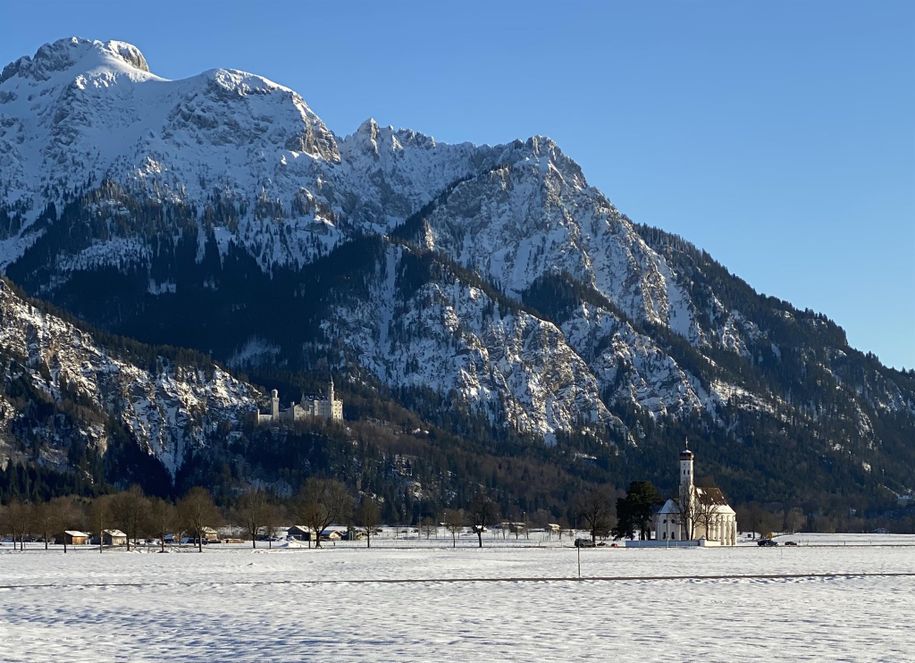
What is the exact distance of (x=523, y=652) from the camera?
55344mm

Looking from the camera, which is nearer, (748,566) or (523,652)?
(523,652)

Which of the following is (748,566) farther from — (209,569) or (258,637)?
(258,637)

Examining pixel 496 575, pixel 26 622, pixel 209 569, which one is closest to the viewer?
pixel 26 622

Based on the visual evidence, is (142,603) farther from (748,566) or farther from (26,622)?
(748,566)

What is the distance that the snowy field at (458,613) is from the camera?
56406 millimetres

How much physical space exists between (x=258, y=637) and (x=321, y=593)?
81.2 ft

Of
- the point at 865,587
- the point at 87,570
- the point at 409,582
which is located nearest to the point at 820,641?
the point at 865,587

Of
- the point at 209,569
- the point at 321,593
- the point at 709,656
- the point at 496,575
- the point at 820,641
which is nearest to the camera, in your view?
the point at 709,656

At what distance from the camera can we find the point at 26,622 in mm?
68875

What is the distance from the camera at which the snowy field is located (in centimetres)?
5641

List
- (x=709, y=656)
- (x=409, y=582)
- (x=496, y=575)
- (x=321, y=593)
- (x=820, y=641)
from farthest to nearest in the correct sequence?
(x=496, y=575) → (x=409, y=582) → (x=321, y=593) → (x=820, y=641) → (x=709, y=656)

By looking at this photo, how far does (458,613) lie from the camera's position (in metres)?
71.1

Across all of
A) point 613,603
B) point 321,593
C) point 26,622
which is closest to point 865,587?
point 613,603

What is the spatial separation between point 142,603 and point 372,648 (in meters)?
27.2
